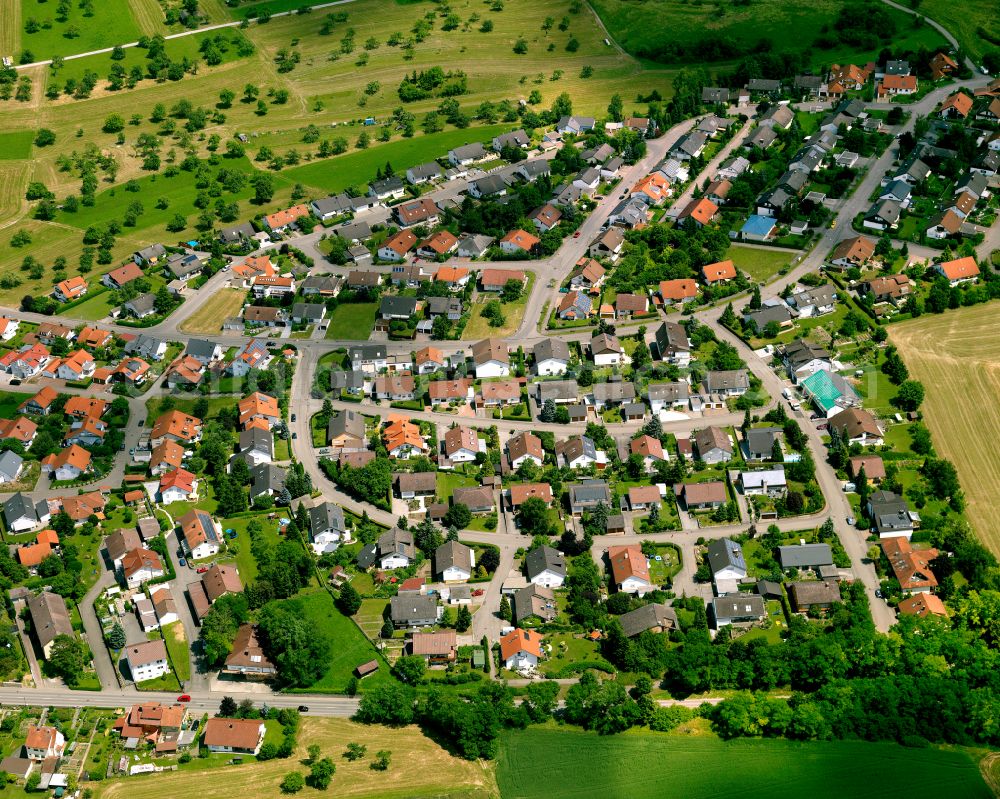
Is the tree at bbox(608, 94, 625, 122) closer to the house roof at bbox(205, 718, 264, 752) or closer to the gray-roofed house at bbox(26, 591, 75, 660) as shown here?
the gray-roofed house at bbox(26, 591, 75, 660)

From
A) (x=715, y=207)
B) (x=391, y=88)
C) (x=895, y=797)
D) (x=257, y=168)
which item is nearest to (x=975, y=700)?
(x=895, y=797)

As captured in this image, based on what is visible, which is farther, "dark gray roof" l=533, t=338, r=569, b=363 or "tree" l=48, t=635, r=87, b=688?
"dark gray roof" l=533, t=338, r=569, b=363

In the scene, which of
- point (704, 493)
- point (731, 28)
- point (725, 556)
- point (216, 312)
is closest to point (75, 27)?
point (216, 312)

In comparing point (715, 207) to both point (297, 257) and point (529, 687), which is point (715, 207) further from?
point (529, 687)

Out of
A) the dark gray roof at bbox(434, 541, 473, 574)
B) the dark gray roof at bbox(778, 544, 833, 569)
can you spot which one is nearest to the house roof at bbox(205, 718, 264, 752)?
the dark gray roof at bbox(434, 541, 473, 574)

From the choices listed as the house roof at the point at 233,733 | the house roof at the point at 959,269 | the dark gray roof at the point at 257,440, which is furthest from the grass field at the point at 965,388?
the dark gray roof at the point at 257,440

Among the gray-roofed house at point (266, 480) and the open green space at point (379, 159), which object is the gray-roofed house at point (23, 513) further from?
the open green space at point (379, 159)

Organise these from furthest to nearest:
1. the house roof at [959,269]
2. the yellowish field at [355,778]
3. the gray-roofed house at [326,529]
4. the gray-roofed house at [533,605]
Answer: the house roof at [959,269] → the gray-roofed house at [326,529] → the gray-roofed house at [533,605] → the yellowish field at [355,778]
